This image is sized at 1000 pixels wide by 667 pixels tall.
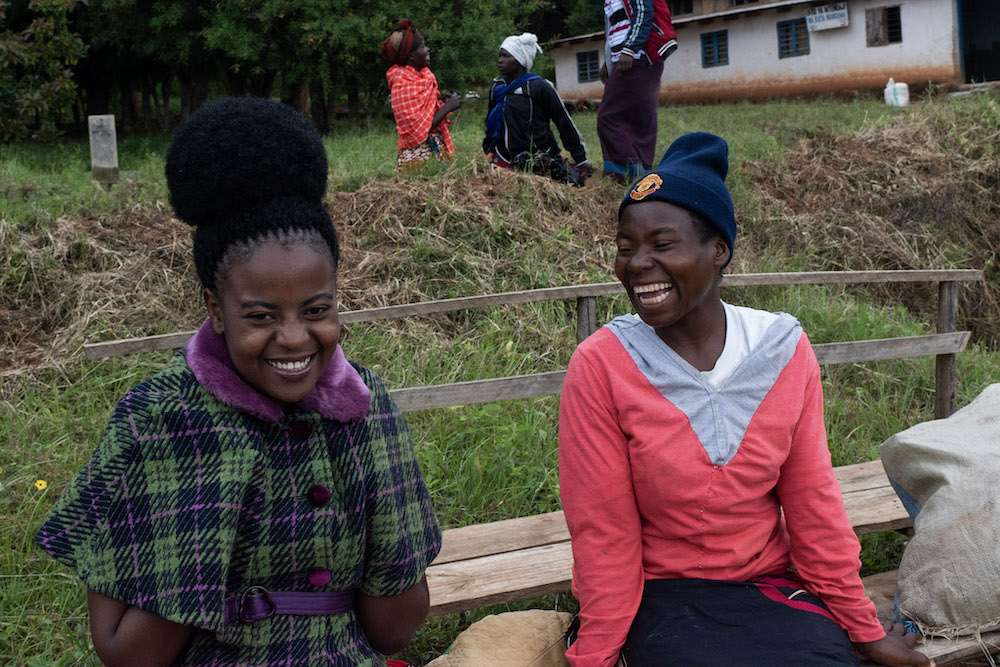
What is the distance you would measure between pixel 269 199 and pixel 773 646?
4.92ft

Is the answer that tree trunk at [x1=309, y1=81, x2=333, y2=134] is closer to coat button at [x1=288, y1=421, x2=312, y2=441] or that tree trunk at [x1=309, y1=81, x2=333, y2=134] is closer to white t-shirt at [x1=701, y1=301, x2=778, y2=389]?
white t-shirt at [x1=701, y1=301, x2=778, y2=389]

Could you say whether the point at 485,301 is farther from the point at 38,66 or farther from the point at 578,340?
the point at 38,66

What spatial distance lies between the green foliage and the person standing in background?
18.0 feet

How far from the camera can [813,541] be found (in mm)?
2266

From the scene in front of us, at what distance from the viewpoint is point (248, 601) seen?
165cm

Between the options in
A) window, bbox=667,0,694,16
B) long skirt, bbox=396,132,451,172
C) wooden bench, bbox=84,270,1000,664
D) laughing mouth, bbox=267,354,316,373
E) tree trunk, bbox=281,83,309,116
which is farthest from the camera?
window, bbox=667,0,694,16

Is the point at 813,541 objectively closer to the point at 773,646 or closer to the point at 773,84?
the point at 773,646

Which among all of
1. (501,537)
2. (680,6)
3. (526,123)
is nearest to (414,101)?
(526,123)

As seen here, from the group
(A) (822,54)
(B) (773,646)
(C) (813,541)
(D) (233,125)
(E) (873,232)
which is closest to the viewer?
(D) (233,125)

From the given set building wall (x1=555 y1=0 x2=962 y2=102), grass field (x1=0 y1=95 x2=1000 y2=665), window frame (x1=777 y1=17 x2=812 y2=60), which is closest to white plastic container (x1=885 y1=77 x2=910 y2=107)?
building wall (x1=555 y1=0 x2=962 y2=102)

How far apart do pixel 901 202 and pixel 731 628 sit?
7991 millimetres

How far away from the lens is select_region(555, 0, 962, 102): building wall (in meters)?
16.4

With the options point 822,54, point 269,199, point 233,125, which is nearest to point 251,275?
point 269,199

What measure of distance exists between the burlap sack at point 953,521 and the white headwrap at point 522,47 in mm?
5312
